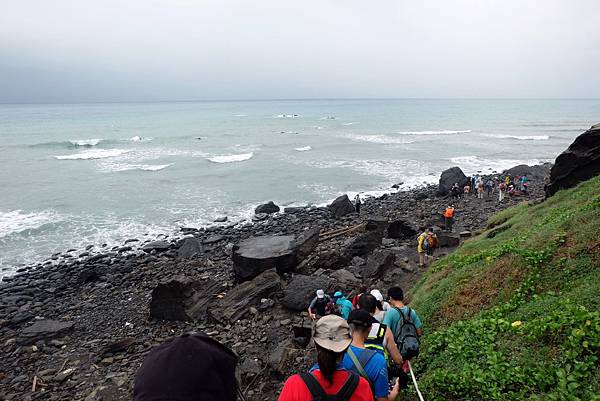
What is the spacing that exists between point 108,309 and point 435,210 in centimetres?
2098

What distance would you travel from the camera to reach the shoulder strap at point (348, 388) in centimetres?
276

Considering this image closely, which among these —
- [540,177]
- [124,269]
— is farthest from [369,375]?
[540,177]

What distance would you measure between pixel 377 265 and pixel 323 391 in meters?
12.7

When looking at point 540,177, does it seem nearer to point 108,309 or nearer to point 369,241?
point 369,241

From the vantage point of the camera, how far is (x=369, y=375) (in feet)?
11.9

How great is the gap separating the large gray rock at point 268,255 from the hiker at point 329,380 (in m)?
12.9

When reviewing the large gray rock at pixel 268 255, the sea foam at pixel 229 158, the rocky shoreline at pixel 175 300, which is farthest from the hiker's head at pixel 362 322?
the sea foam at pixel 229 158

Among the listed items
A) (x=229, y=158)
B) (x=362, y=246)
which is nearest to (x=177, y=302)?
(x=362, y=246)

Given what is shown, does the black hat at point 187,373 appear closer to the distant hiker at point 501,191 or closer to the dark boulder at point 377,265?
the dark boulder at point 377,265

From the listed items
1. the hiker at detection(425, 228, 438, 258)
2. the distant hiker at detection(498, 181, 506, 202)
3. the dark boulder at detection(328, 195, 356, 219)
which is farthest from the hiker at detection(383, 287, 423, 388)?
the distant hiker at detection(498, 181, 506, 202)

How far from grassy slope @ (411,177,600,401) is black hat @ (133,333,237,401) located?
4424mm

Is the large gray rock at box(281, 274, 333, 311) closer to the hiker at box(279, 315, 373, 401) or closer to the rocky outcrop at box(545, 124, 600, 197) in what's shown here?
the hiker at box(279, 315, 373, 401)

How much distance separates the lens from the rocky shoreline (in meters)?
11.0

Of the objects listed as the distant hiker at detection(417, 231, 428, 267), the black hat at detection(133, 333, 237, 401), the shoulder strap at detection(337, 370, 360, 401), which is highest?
→ the black hat at detection(133, 333, 237, 401)
